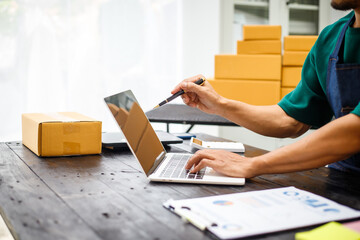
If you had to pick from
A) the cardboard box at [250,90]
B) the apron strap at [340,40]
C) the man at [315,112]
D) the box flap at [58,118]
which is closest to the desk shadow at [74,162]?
the box flap at [58,118]

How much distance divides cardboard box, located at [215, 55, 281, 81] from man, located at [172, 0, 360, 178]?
211 cm

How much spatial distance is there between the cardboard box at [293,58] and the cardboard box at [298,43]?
0.08 metres

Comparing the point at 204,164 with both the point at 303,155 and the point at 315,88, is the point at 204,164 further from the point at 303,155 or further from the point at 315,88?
the point at 315,88

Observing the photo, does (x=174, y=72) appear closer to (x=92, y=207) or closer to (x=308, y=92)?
(x=308, y=92)

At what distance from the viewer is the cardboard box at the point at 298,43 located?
3760mm

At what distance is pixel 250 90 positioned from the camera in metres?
3.58

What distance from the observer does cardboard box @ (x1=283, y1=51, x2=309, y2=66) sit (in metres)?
3.75

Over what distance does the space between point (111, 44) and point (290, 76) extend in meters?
1.92

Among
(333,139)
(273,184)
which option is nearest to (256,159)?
(273,184)

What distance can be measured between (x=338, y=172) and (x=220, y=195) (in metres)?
0.48

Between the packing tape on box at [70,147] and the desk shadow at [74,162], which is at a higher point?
the packing tape on box at [70,147]

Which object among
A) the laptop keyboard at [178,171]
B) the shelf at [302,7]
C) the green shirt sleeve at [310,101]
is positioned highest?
the shelf at [302,7]

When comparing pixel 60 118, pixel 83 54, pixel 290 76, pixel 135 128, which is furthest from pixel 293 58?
pixel 135 128

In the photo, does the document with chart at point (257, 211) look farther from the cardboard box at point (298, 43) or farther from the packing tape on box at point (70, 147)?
the cardboard box at point (298, 43)
